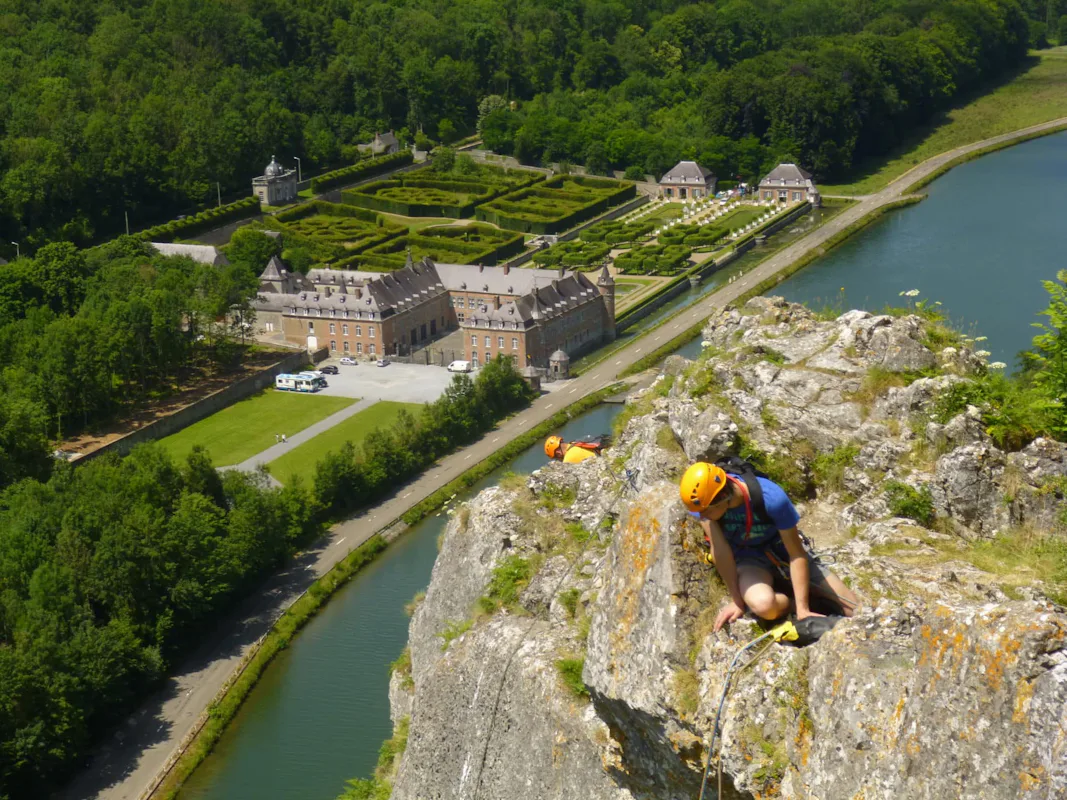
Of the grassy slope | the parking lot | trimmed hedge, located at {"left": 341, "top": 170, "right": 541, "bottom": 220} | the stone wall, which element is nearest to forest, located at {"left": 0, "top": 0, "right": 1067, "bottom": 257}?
the grassy slope

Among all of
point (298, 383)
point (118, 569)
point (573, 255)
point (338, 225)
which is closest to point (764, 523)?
point (118, 569)

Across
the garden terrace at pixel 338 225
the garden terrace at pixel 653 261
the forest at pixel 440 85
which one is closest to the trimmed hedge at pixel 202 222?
the garden terrace at pixel 338 225

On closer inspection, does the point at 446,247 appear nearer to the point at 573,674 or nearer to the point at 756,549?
the point at 573,674

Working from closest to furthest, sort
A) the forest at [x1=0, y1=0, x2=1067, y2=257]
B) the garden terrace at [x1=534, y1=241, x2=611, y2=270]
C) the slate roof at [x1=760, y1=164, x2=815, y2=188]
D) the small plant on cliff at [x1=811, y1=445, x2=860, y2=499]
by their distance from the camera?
the small plant on cliff at [x1=811, y1=445, x2=860, y2=499], the garden terrace at [x1=534, y1=241, x2=611, y2=270], the forest at [x1=0, y1=0, x2=1067, y2=257], the slate roof at [x1=760, y1=164, x2=815, y2=188]

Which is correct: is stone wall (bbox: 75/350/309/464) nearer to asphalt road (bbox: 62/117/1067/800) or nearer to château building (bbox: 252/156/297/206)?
asphalt road (bbox: 62/117/1067/800)

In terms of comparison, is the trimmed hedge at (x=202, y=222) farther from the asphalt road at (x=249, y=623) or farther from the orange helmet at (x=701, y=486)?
the orange helmet at (x=701, y=486)

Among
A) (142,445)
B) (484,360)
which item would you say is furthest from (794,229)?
(142,445)

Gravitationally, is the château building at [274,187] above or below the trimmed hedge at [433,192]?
above

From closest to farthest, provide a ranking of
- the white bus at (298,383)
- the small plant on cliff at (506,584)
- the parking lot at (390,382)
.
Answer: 1. the small plant on cliff at (506,584)
2. the parking lot at (390,382)
3. the white bus at (298,383)

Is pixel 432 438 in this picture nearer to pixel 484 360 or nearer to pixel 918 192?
pixel 484 360
